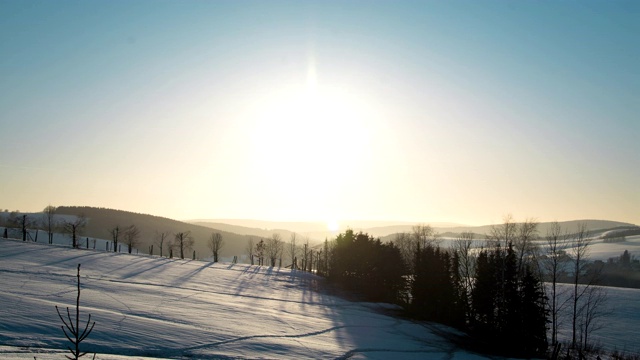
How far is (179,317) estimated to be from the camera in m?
31.1

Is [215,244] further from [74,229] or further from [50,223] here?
[74,229]

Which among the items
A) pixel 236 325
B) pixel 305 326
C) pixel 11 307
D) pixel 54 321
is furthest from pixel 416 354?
pixel 11 307

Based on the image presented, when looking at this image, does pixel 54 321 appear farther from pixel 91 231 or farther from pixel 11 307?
pixel 91 231

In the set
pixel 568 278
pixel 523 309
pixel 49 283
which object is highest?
pixel 49 283

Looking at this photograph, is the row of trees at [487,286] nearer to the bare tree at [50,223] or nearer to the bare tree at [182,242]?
the bare tree at [182,242]

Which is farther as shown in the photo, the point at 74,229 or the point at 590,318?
the point at 74,229

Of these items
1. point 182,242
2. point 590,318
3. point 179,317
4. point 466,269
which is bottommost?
point 590,318

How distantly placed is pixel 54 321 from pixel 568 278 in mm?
189876

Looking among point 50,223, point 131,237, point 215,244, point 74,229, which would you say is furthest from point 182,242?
A: point 50,223

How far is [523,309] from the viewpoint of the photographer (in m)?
53.3

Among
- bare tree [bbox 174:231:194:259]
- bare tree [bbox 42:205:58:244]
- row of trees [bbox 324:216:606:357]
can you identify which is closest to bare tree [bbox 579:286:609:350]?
row of trees [bbox 324:216:606:357]

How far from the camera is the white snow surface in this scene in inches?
859

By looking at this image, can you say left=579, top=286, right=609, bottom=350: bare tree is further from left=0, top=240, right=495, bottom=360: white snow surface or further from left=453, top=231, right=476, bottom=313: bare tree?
left=0, top=240, right=495, bottom=360: white snow surface

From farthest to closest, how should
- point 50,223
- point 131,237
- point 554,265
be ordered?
point 50,223, point 131,237, point 554,265
